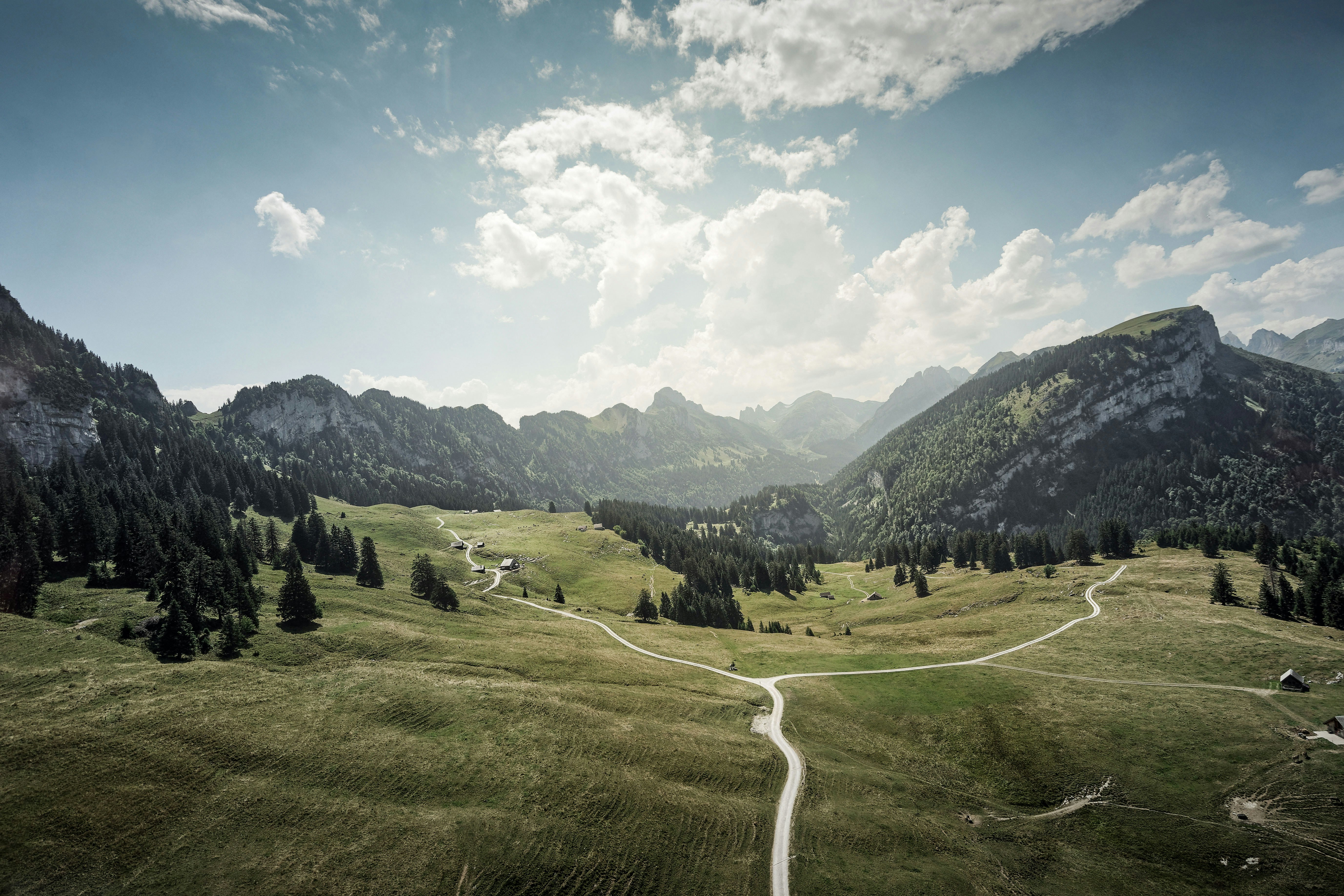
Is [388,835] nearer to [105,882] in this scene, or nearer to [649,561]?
[105,882]

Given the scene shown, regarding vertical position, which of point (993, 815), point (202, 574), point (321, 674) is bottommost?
point (993, 815)

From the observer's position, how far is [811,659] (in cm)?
7775

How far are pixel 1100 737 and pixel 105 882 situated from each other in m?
75.8

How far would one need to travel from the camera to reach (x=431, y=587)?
89.9 meters

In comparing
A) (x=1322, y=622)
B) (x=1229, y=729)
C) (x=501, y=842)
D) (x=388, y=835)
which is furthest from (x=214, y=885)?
(x=1322, y=622)

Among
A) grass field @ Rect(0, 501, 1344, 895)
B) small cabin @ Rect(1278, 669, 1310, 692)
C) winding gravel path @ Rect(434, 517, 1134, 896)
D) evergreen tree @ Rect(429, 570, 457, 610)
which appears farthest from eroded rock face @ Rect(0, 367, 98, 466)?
small cabin @ Rect(1278, 669, 1310, 692)

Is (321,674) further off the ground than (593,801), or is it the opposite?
(321,674)

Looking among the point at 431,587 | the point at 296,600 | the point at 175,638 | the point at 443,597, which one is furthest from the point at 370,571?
the point at 175,638

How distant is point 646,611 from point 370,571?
55510mm

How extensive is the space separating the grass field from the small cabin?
4.98ft

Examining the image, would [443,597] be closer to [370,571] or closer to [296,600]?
[370,571]

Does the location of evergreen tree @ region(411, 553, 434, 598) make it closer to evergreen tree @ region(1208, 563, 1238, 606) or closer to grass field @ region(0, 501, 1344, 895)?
grass field @ region(0, 501, 1344, 895)

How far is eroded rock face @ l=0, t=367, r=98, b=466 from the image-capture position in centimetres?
15575

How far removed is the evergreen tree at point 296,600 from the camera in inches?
2359
